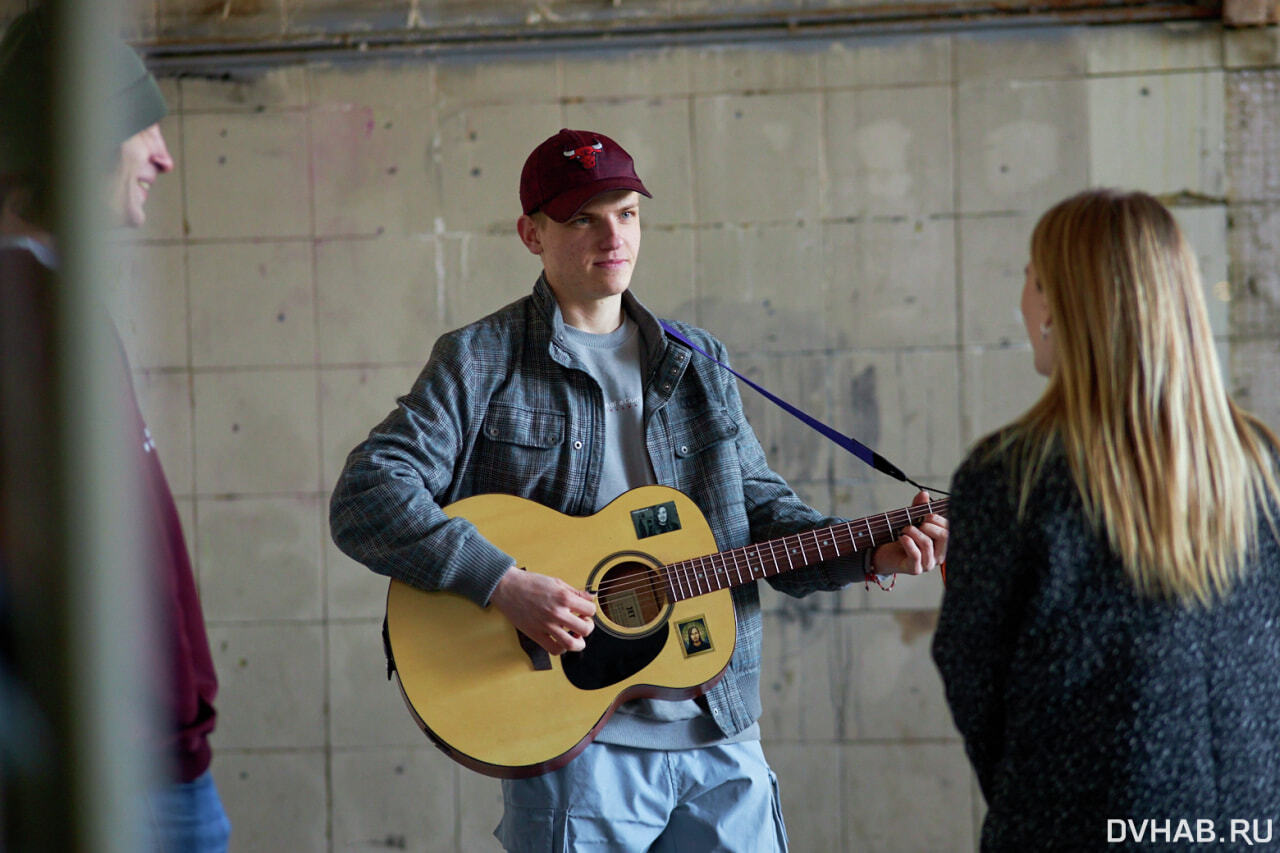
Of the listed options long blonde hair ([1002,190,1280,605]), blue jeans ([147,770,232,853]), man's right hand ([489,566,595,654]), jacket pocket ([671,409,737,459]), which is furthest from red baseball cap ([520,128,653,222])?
blue jeans ([147,770,232,853])

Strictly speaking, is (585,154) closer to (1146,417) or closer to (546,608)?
(546,608)

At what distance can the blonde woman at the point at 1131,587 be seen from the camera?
1.17m

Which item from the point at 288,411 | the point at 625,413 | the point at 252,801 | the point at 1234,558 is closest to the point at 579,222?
the point at 625,413

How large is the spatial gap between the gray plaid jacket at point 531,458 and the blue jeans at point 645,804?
0.09 meters

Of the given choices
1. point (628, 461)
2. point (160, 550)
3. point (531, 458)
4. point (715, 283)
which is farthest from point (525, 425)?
point (715, 283)

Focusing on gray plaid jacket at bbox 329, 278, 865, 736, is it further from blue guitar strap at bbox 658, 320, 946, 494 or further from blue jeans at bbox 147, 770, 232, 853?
blue jeans at bbox 147, 770, 232, 853

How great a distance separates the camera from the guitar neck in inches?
77.0

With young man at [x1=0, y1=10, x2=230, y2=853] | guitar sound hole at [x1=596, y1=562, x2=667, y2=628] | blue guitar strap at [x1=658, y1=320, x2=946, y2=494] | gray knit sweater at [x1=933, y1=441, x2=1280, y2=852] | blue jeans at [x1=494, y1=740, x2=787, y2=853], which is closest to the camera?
young man at [x1=0, y1=10, x2=230, y2=853]

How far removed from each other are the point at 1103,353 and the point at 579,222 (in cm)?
103

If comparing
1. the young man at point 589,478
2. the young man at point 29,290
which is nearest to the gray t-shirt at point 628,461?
the young man at point 589,478

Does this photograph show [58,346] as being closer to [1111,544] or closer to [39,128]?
[39,128]

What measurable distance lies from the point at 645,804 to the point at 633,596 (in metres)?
0.35

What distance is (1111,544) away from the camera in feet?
3.89

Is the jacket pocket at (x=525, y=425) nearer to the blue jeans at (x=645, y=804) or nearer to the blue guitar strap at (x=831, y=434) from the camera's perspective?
the blue guitar strap at (x=831, y=434)
